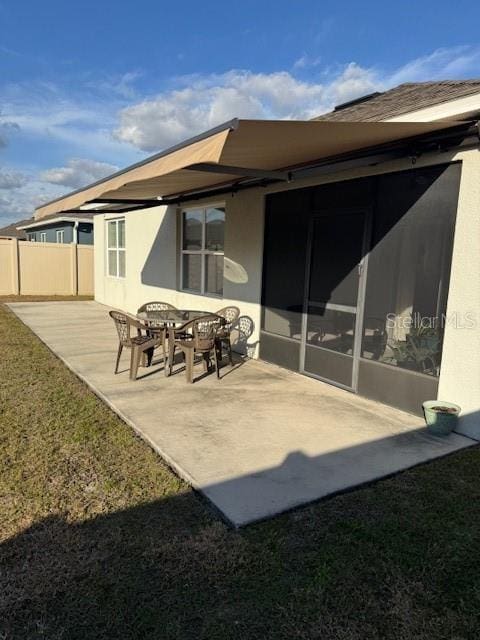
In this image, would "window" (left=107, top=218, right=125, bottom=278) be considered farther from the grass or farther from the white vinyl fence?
the grass

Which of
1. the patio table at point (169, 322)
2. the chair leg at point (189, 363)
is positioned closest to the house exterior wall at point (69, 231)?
the patio table at point (169, 322)

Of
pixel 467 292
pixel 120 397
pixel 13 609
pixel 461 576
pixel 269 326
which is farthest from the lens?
pixel 269 326

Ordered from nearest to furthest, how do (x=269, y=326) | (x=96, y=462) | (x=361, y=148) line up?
(x=96, y=462) < (x=361, y=148) < (x=269, y=326)

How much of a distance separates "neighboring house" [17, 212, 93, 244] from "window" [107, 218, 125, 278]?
553 centimetres

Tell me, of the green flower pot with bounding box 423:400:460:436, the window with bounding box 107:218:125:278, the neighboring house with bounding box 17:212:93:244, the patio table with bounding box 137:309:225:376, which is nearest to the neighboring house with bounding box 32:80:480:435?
the green flower pot with bounding box 423:400:460:436

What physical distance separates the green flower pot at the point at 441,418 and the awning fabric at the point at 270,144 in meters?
2.79

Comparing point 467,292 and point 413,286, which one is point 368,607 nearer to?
point 467,292

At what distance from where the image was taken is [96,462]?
3.63 meters

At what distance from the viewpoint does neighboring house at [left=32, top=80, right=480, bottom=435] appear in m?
4.15

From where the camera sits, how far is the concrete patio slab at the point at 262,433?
3.32m

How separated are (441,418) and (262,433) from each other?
1.83 metres

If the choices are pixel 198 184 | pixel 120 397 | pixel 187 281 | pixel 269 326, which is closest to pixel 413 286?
pixel 269 326

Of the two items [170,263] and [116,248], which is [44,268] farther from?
[170,263]

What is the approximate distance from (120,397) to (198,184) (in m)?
4.26
